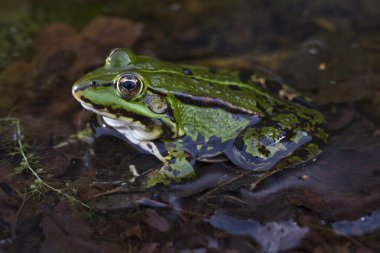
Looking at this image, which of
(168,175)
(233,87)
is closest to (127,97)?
(168,175)

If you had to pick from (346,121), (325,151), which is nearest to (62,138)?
(325,151)

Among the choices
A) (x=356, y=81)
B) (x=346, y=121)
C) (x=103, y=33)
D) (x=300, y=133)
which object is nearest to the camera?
(x=300, y=133)

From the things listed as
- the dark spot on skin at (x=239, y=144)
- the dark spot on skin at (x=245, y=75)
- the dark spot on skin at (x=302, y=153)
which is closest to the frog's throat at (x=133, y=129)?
the dark spot on skin at (x=239, y=144)

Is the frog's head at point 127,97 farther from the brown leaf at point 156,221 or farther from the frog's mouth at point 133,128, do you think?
the brown leaf at point 156,221

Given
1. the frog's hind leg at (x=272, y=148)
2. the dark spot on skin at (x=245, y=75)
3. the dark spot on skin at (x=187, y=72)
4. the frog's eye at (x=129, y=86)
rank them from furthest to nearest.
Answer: the dark spot on skin at (x=245, y=75) < the dark spot on skin at (x=187, y=72) < the frog's hind leg at (x=272, y=148) < the frog's eye at (x=129, y=86)

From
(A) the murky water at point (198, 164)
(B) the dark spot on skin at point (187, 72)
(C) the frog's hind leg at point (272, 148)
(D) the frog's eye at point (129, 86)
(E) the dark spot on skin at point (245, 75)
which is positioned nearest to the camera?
(A) the murky water at point (198, 164)

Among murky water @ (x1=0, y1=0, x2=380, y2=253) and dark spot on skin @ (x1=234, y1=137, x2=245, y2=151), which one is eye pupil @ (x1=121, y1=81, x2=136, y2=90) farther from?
dark spot on skin @ (x1=234, y1=137, x2=245, y2=151)

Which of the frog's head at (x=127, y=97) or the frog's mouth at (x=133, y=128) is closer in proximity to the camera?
the frog's head at (x=127, y=97)

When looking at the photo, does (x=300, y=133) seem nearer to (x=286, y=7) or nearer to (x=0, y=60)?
(x=286, y=7)
